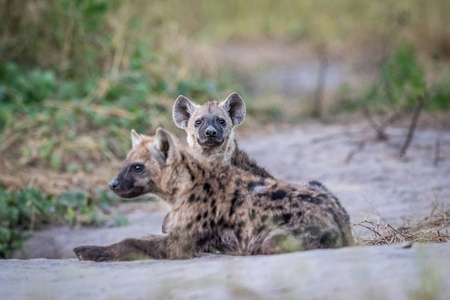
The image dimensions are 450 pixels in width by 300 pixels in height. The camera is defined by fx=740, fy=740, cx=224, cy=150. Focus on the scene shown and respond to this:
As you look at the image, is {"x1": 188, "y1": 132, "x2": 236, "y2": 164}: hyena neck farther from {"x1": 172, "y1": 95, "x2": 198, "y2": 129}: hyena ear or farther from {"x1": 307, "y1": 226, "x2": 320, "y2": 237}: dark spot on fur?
{"x1": 307, "y1": 226, "x2": 320, "y2": 237}: dark spot on fur

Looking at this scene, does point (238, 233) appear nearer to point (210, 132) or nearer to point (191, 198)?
point (191, 198)

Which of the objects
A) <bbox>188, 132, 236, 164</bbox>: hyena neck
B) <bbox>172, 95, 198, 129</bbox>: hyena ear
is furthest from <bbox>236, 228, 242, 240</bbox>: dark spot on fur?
<bbox>172, 95, 198, 129</bbox>: hyena ear

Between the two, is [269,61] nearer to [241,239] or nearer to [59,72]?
[59,72]

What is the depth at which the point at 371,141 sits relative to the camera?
26.1 ft

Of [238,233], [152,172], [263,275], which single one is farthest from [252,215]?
[263,275]

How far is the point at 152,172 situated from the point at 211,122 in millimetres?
1523

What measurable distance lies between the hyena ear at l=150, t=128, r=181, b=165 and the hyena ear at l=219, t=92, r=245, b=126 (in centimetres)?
194

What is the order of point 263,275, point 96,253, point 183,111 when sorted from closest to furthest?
point 263,275 → point 96,253 → point 183,111

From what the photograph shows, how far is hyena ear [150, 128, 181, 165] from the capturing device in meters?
3.97

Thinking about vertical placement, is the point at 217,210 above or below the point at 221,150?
below

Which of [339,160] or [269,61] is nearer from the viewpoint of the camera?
[339,160]

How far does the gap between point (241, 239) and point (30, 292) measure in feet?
3.76

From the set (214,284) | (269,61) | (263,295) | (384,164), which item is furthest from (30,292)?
(269,61)

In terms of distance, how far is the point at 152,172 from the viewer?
4.05 meters
